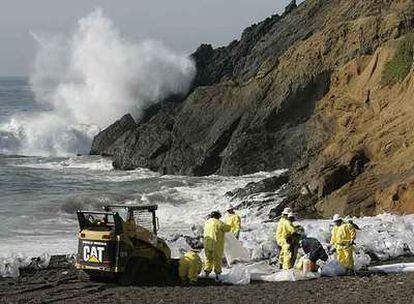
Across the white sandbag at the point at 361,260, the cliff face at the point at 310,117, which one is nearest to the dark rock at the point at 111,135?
the cliff face at the point at 310,117

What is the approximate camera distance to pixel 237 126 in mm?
39188

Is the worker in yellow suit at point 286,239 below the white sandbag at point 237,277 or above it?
above

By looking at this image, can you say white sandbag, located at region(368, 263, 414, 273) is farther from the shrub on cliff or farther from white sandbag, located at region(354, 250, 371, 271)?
the shrub on cliff

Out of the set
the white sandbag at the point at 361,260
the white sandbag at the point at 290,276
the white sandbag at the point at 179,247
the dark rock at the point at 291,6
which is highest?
the dark rock at the point at 291,6

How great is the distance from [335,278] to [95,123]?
48.7m

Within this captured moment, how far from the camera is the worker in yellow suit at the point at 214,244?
1374 cm

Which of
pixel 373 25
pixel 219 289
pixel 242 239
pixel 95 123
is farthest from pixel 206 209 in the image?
pixel 95 123

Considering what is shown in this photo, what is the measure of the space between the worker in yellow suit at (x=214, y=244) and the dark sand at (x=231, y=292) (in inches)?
17.6

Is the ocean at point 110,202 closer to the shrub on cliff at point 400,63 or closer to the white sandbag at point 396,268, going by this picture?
the white sandbag at point 396,268

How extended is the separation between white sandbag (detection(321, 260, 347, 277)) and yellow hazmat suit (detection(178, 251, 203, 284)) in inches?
86.2

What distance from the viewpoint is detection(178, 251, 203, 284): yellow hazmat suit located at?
1339 cm

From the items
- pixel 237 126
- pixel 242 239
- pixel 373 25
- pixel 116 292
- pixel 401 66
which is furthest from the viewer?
pixel 237 126

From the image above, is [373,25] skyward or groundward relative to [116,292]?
skyward

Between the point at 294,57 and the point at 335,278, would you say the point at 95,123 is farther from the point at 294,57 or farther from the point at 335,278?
the point at 335,278
